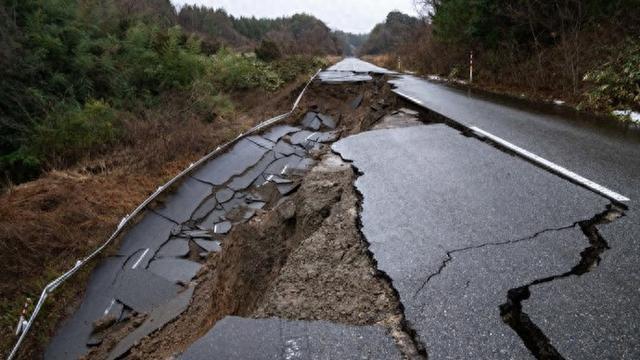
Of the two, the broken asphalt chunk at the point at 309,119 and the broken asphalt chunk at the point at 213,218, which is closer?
the broken asphalt chunk at the point at 213,218

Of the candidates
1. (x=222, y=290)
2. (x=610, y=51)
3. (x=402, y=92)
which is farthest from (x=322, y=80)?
(x=222, y=290)

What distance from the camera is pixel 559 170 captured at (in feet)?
14.5

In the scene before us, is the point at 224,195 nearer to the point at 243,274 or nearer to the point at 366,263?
the point at 243,274

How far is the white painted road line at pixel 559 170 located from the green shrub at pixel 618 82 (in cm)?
392

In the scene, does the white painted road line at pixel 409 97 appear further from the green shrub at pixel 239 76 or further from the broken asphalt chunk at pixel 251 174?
the green shrub at pixel 239 76

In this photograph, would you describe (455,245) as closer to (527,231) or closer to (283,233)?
(527,231)

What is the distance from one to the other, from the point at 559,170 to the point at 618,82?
5733mm

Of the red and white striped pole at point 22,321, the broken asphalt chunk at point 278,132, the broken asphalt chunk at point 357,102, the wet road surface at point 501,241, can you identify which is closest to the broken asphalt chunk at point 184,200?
the red and white striped pole at point 22,321

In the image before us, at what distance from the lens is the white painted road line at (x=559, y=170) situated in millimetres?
3692

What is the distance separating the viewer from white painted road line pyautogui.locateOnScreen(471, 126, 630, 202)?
369 centimetres

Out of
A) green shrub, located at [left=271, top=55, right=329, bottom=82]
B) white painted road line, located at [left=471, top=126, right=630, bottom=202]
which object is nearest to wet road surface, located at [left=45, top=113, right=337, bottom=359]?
white painted road line, located at [left=471, top=126, right=630, bottom=202]

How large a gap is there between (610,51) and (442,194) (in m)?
8.87

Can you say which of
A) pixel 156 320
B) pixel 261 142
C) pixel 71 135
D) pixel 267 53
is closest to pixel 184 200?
pixel 156 320

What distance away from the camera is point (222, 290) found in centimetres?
421
